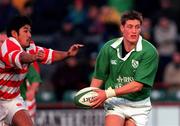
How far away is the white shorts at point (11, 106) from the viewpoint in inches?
451

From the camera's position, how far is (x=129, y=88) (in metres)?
10.7

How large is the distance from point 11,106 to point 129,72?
162 centimetres

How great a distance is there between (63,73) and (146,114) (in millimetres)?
5467

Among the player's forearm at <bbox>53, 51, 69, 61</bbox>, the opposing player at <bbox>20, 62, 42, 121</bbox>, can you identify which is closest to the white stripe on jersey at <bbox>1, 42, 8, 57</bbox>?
the player's forearm at <bbox>53, 51, 69, 61</bbox>

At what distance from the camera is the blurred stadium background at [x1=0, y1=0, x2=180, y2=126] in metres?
16.2

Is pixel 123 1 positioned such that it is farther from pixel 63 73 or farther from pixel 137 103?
pixel 137 103

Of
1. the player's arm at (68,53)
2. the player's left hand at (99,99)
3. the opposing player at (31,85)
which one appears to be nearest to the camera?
the player's left hand at (99,99)

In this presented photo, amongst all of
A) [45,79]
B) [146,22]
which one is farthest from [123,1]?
[45,79]

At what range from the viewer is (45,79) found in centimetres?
1708

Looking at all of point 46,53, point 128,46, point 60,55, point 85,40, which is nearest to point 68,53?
point 60,55

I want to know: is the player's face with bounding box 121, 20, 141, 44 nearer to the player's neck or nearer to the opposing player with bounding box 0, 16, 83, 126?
the player's neck

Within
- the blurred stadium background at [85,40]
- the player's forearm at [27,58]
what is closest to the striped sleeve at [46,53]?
the player's forearm at [27,58]

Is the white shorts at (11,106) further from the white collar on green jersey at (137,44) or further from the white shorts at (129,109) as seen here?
the white collar on green jersey at (137,44)

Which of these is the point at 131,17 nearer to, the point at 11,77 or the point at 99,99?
the point at 99,99
